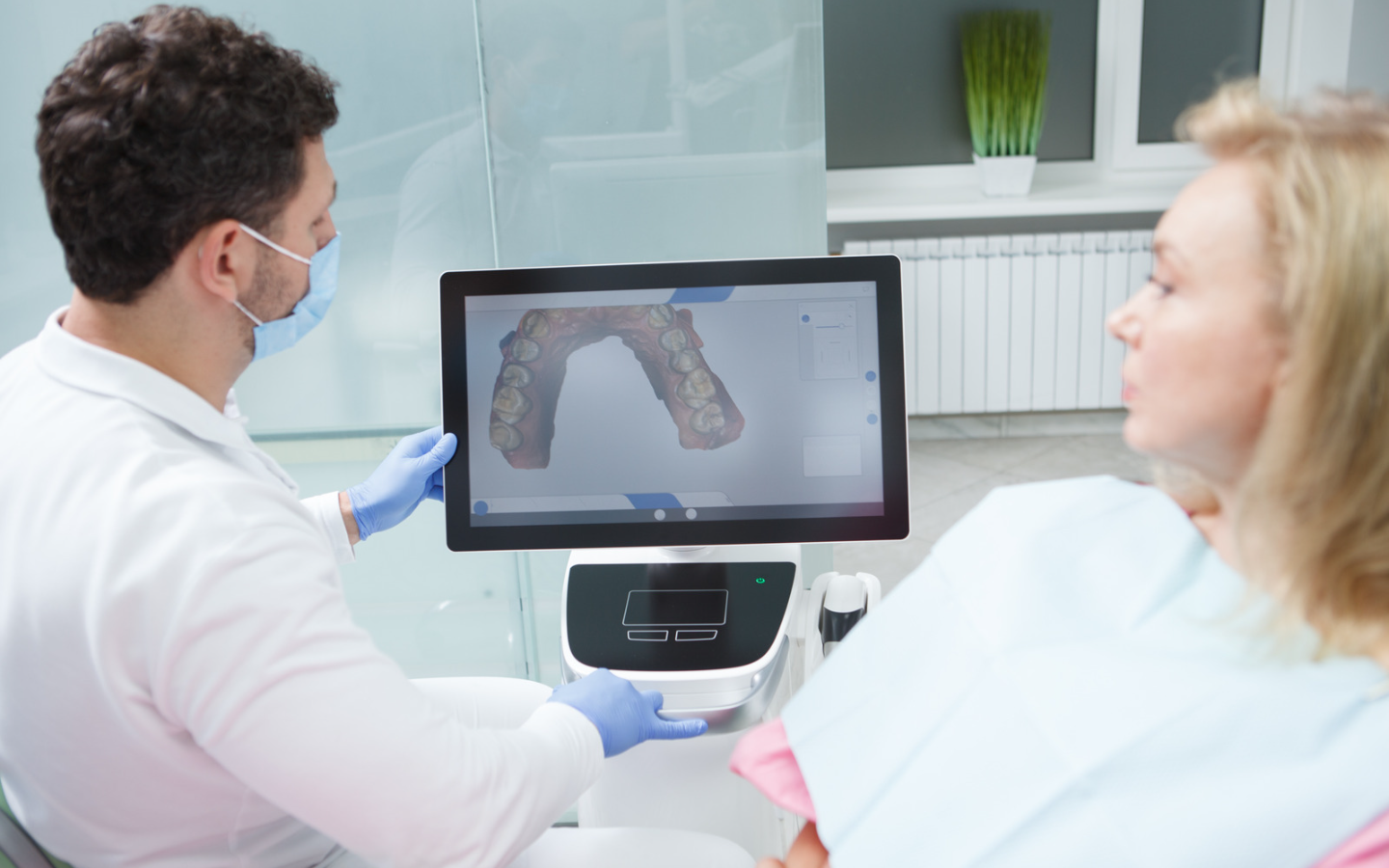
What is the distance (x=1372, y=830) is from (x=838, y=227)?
328cm

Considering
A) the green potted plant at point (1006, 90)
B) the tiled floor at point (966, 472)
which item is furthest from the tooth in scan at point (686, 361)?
the green potted plant at point (1006, 90)

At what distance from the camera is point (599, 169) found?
1.67 metres

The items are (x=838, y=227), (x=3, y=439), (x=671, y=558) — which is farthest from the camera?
(x=838, y=227)

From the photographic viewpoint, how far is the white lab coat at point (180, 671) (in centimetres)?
79

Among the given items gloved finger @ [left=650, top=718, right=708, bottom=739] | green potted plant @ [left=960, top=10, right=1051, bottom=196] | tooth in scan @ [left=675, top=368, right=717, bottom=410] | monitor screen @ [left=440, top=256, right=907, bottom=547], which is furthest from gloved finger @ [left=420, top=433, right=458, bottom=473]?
green potted plant @ [left=960, top=10, right=1051, bottom=196]

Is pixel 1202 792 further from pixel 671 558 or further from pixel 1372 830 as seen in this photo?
pixel 671 558

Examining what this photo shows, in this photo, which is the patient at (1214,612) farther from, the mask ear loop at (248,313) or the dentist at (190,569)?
the mask ear loop at (248,313)

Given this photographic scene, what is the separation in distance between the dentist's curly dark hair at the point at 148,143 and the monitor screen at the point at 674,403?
28cm

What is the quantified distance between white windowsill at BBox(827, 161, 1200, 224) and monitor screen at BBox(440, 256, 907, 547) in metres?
2.39

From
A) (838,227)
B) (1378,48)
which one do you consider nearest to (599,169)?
(838,227)

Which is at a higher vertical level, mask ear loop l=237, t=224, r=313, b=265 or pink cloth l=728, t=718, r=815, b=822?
mask ear loop l=237, t=224, r=313, b=265

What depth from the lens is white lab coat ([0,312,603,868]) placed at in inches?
31.2

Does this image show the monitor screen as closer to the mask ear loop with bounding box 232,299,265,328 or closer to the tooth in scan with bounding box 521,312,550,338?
the tooth in scan with bounding box 521,312,550,338

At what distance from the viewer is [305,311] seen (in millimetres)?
1125
